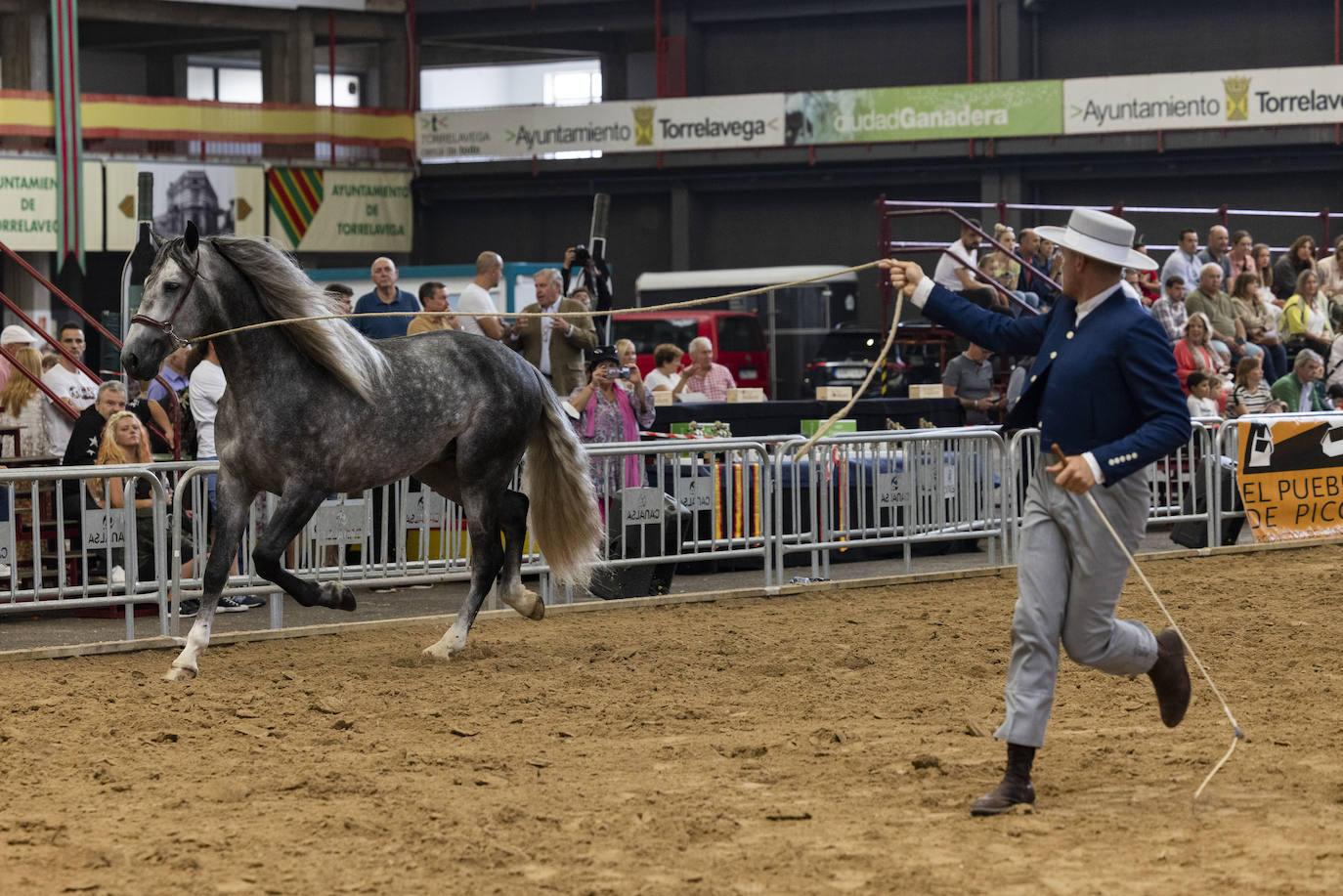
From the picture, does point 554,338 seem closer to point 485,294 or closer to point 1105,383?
point 485,294

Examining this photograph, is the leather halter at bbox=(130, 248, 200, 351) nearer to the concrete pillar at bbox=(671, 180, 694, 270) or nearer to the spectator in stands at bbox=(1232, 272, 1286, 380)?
the spectator in stands at bbox=(1232, 272, 1286, 380)

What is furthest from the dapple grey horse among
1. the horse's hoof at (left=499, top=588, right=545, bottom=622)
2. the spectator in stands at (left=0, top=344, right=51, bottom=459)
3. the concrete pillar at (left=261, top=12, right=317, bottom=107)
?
the concrete pillar at (left=261, top=12, right=317, bottom=107)

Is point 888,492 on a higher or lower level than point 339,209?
lower

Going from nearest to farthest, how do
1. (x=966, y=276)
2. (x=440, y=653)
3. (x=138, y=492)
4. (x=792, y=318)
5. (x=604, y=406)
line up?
(x=440, y=653)
(x=138, y=492)
(x=604, y=406)
(x=966, y=276)
(x=792, y=318)

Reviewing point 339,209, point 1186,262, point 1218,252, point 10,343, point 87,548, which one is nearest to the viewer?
point 87,548

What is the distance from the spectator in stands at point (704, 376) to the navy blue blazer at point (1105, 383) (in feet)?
33.0

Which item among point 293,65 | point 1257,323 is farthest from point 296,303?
point 293,65

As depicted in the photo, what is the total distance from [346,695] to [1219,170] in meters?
28.3

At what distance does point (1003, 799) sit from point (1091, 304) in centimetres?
177

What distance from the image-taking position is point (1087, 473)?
5.78 meters

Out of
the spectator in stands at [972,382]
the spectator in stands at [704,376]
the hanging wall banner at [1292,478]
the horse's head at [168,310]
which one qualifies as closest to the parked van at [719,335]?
the spectator in stands at [972,382]

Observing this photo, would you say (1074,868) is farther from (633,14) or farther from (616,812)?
(633,14)

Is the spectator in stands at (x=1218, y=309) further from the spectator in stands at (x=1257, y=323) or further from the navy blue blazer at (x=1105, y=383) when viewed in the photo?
the navy blue blazer at (x=1105, y=383)

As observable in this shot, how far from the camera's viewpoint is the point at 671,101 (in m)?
35.2
